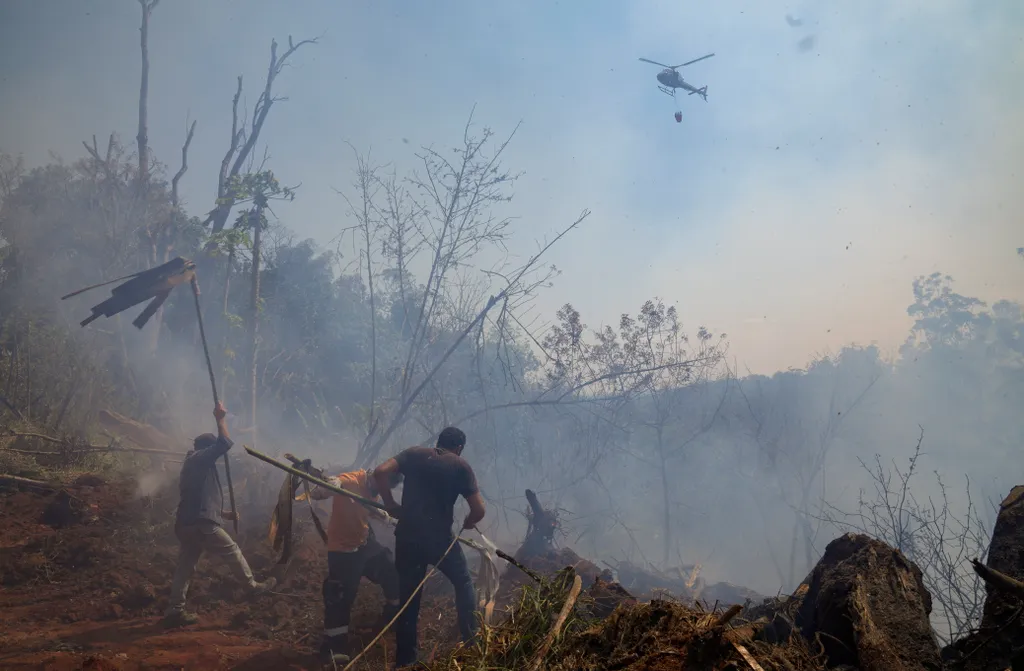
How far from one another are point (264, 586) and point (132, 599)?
145 cm

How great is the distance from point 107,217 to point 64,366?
719cm

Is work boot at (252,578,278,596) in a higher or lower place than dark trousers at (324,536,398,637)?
lower

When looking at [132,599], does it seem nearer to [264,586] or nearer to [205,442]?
[264,586]

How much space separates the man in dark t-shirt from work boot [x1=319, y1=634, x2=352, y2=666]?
3.14ft

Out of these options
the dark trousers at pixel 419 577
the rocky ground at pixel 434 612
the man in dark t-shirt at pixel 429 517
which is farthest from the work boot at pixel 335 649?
the man in dark t-shirt at pixel 429 517

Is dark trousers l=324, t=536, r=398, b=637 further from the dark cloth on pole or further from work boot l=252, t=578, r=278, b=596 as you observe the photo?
the dark cloth on pole

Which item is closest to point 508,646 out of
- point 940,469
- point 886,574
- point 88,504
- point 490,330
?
point 886,574

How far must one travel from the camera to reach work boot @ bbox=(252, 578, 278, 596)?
723 cm

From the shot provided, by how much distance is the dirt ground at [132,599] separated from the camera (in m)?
5.40

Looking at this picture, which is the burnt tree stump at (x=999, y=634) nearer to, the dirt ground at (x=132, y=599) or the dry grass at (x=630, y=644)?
the dry grass at (x=630, y=644)

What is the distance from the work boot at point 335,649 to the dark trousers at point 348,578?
0.16 ft

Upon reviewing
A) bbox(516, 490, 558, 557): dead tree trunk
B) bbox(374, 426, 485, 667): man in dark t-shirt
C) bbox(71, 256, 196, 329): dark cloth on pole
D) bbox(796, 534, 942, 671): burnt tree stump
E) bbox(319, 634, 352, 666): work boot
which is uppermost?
bbox(71, 256, 196, 329): dark cloth on pole

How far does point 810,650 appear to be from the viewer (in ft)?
8.42

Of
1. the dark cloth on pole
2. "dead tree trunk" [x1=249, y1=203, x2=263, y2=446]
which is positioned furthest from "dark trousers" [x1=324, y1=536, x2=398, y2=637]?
"dead tree trunk" [x1=249, y1=203, x2=263, y2=446]
